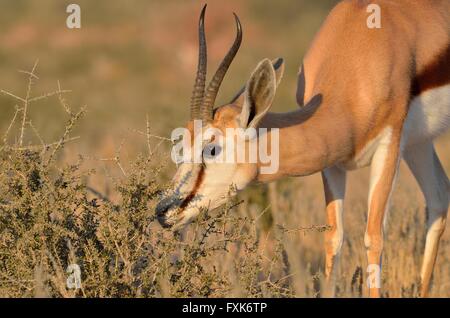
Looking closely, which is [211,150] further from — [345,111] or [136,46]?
[136,46]

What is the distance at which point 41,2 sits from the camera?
5097 cm

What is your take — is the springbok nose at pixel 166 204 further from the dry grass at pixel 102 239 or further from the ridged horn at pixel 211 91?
the ridged horn at pixel 211 91

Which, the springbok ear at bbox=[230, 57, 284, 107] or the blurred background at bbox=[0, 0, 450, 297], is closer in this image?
the springbok ear at bbox=[230, 57, 284, 107]

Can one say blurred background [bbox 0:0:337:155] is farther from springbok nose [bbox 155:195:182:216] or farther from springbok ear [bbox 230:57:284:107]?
springbok nose [bbox 155:195:182:216]

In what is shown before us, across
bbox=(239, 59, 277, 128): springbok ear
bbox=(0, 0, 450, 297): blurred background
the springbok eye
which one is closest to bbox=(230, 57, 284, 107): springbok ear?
bbox=(239, 59, 277, 128): springbok ear

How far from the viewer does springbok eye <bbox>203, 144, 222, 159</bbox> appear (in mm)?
5949

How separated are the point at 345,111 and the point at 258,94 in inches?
31.1

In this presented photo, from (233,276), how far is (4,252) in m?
1.38

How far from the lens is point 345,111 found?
6426 mm

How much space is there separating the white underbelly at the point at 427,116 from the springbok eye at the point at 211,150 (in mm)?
1558

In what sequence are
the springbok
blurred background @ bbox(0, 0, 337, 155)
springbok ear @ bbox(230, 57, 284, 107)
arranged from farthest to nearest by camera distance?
1. blurred background @ bbox(0, 0, 337, 155)
2. springbok ear @ bbox(230, 57, 284, 107)
3. the springbok

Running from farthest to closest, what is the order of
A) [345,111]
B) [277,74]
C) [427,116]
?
[427,116], [345,111], [277,74]

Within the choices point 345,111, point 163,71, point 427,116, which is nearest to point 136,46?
point 163,71

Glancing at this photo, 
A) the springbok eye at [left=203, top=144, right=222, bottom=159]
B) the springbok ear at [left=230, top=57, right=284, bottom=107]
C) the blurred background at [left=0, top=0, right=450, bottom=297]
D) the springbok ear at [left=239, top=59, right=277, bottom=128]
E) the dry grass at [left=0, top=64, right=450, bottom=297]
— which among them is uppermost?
the blurred background at [left=0, top=0, right=450, bottom=297]
